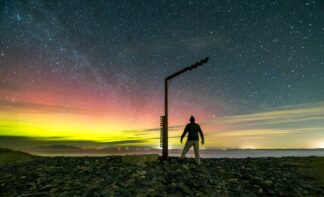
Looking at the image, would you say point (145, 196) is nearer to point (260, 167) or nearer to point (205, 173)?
point (205, 173)

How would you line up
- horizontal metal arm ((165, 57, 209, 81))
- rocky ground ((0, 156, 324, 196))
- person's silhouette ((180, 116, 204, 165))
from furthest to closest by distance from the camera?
horizontal metal arm ((165, 57, 209, 81)) < person's silhouette ((180, 116, 204, 165)) < rocky ground ((0, 156, 324, 196))

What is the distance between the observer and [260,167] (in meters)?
17.2

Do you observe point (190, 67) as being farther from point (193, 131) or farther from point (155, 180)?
point (155, 180)

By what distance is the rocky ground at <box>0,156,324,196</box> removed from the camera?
12062 mm

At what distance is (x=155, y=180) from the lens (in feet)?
43.8

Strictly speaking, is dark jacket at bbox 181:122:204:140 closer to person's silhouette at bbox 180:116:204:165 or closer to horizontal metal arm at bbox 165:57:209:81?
person's silhouette at bbox 180:116:204:165

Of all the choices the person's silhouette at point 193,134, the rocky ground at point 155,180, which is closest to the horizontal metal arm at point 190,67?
the person's silhouette at point 193,134

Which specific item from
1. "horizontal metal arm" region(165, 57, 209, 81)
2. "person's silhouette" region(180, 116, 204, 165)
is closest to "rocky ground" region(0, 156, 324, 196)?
"person's silhouette" region(180, 116, 204, 165)

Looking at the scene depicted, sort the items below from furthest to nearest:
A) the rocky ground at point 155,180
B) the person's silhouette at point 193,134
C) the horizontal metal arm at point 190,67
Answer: the horizontal metal arm at point 190,67
the person's silhouette at point 193,134
the rocky ground at point 155,180

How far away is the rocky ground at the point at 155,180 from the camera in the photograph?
1206 cm

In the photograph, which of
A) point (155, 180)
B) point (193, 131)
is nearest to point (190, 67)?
point (193, 131)

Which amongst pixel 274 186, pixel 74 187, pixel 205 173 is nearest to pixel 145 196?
pixel 74 187

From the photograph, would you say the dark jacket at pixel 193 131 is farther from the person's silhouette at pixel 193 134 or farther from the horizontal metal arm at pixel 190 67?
the horizontal metal arm at pixel 190 67

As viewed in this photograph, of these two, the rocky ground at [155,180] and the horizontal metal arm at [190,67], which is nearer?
the rocky ground at [155,180]
